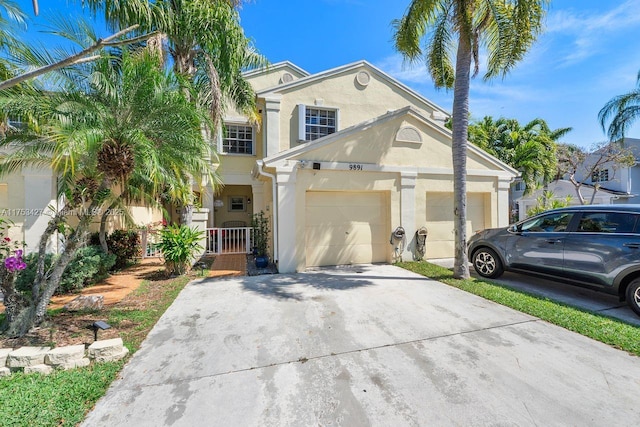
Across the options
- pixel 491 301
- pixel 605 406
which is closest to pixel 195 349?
pixel 605 406

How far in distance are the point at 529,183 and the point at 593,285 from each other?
13464mm

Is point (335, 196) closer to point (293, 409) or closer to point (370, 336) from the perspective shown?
point (370, 336)

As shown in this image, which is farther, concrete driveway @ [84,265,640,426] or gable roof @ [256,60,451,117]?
gable roof @ [256,60,451,117]

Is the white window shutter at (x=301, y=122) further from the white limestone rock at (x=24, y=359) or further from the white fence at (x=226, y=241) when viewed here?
the white limestone rock at (x=24, y=359)

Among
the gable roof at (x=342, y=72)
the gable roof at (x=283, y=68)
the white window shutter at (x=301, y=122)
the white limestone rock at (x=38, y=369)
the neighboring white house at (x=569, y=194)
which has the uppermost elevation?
the gable roof at (x=283, y=68)

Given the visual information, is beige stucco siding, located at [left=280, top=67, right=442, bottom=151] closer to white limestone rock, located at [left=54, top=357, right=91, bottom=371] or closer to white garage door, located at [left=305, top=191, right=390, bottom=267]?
white garage door, located at [left=305, top=191, right=390, bottom=267]

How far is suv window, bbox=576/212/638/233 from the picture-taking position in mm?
4974

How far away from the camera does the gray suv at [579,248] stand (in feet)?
15.9

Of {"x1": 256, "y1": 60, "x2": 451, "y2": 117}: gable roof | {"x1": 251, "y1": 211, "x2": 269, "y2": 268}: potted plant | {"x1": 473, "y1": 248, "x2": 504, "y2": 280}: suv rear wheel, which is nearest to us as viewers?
{"x1": 473, "y1": 248, "x2": 504, "y2": 280}: suv rear wheel

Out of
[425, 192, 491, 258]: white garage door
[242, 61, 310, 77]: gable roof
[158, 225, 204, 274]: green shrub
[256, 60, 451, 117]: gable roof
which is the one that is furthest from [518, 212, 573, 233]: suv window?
[242, 61, 310, 77]: gable roof

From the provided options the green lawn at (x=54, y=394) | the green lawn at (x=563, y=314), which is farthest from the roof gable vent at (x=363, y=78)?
the green lawn at (x=54, y=394)

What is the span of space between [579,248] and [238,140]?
1264cm

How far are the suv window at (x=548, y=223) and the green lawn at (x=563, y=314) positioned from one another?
1531 millimetres

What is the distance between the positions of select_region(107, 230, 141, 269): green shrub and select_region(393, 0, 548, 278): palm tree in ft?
34.3
